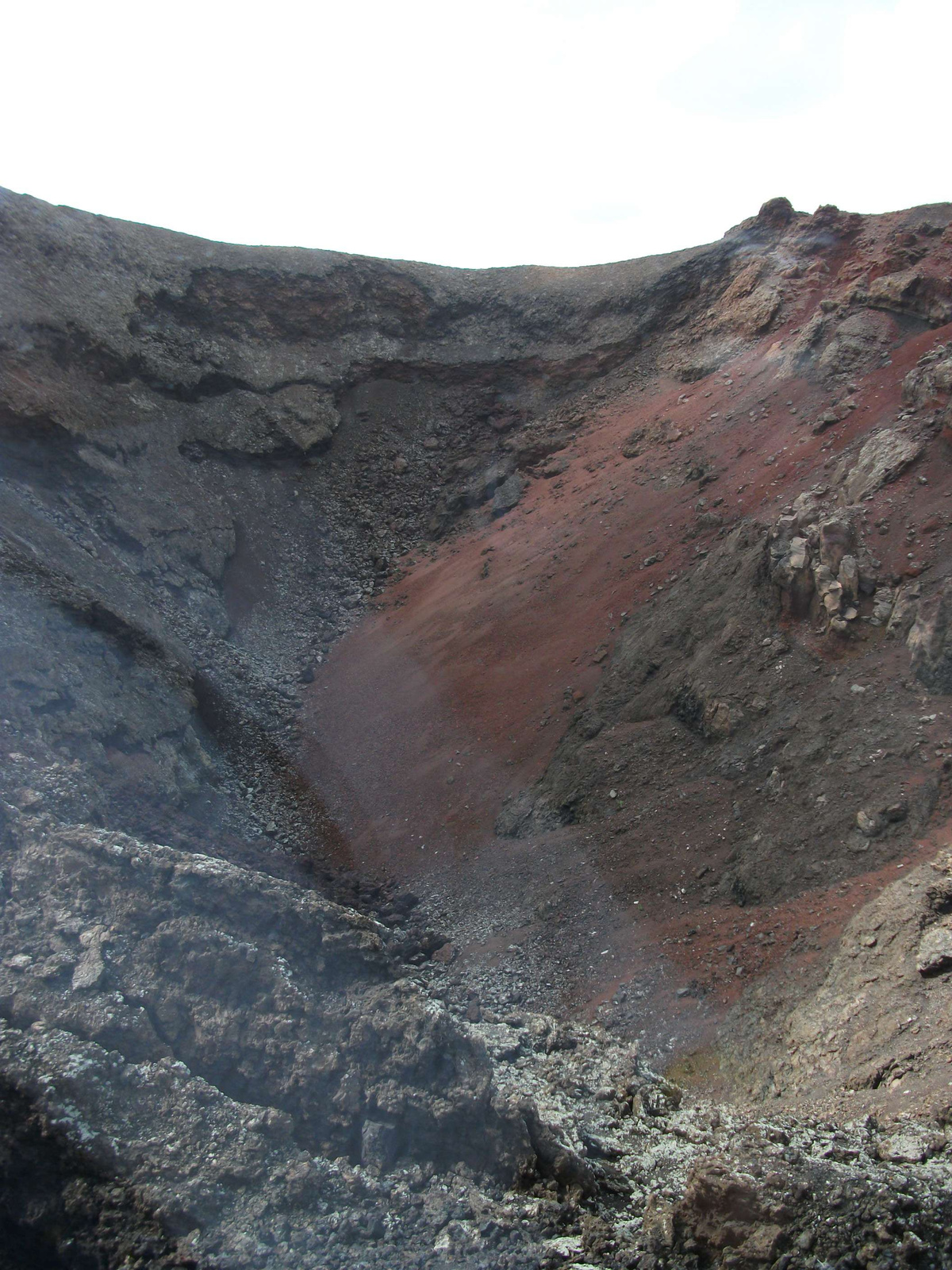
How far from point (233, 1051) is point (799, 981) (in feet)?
16.8

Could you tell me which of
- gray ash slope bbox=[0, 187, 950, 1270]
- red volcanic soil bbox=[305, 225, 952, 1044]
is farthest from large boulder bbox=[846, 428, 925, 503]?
gray ash slope bbox=[0, 187, 950, 1270]

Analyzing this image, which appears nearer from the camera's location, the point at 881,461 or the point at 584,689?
the point at 881,461

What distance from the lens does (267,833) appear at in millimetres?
12984

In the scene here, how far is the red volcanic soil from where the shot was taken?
9688 millimetres

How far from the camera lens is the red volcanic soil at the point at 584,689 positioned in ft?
31.8

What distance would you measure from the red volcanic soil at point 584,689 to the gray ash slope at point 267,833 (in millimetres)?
862

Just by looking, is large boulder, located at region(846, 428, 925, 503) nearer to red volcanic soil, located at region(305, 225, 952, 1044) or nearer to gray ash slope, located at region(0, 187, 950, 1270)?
red volcanic soil, located at region(305, 225, 952, 1044)

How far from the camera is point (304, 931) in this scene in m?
6.86

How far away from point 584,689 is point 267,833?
5047mm

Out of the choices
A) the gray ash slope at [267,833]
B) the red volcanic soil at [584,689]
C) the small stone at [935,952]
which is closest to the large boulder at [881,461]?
the red volcanic soil at [584,689]

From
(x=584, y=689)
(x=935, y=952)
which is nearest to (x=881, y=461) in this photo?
(x=584, y=689)

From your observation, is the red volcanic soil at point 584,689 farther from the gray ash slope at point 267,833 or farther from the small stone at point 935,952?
the small stone at point 935,952

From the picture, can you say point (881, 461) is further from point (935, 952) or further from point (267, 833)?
point (267, 833)

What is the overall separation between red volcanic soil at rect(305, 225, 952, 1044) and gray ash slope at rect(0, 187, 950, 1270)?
33.9 inches
